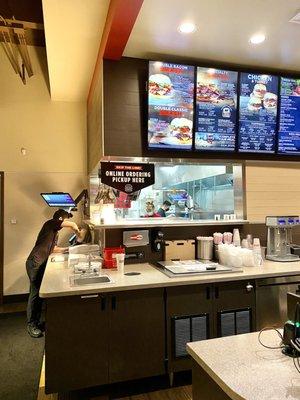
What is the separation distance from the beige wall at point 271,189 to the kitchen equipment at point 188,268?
87 centimetres

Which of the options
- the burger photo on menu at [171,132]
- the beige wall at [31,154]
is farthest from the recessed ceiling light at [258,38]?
the beige wall at [31,154]

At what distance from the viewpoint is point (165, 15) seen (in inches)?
93.5

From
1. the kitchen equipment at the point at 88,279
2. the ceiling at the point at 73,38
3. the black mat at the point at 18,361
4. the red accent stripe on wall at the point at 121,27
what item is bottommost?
the black mat at the point at 18,361

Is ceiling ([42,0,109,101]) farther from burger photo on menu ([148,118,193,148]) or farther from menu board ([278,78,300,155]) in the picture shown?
menu board ([278,78,300,155])

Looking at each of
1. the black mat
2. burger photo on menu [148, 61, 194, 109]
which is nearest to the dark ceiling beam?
burger photo on menu [148, 61, 194, 109]

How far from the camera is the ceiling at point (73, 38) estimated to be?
2455mm

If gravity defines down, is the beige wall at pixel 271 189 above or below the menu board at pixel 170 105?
below

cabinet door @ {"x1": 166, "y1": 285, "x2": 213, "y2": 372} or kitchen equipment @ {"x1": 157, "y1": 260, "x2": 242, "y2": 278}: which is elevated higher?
kitchen equipment @ {"x1": 157, "y1": 260, "x2": 242, "y2": 278}

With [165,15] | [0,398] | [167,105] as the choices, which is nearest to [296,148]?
[167,105]

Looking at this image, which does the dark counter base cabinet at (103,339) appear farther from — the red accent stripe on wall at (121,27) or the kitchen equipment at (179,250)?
the red accent stripe on wall at (121,27)

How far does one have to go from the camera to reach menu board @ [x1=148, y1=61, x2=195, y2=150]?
298 centimetres

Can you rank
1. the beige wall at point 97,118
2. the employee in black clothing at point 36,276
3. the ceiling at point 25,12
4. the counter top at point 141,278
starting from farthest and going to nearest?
the ceiling at point 25,12 → the employee in black clothing at point 36,276 → the beige wall at point 97,118 → the counter top at point 141,278

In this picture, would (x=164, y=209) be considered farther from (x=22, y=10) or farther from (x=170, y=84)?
(x=22, y=10)

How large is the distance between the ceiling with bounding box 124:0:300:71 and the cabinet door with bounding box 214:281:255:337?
2.17 m
